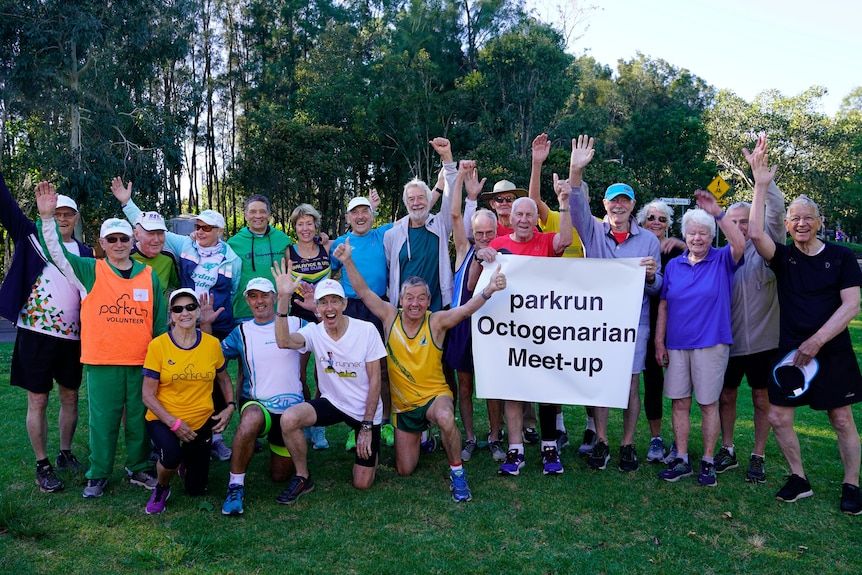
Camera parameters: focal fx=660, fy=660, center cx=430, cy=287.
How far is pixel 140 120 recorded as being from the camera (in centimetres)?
2605

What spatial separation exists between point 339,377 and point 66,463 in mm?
2713

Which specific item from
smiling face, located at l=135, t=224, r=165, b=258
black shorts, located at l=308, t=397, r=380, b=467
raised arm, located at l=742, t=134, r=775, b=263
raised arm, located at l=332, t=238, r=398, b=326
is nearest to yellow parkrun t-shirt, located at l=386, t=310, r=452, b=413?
raised arm, located at l=332, t=238, r=398, b=326

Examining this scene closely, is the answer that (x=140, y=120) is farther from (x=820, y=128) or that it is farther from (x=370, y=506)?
(x=820, y=128)

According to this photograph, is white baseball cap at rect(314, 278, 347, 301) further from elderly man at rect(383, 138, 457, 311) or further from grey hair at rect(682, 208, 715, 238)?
grey hair at rect(682, 208, 715, 238)

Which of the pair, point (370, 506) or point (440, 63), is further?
point (440, 63)

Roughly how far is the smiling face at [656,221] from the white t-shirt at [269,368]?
335 cm

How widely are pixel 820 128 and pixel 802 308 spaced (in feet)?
166

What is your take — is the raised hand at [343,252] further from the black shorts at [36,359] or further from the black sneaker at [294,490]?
the black shorts at [36,359]

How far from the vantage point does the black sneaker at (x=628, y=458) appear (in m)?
5.79

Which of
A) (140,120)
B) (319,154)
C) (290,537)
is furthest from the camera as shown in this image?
A: (319,154)

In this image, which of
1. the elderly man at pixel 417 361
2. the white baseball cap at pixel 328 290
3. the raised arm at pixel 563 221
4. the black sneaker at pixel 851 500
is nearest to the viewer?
the black sneaker at pixel 851 500

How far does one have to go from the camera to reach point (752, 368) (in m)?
5.65

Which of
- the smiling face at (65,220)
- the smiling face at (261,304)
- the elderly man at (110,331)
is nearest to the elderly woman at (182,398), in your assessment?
the elderly man at (110,331)

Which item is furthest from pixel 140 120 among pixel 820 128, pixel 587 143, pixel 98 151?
pixel 820 128
